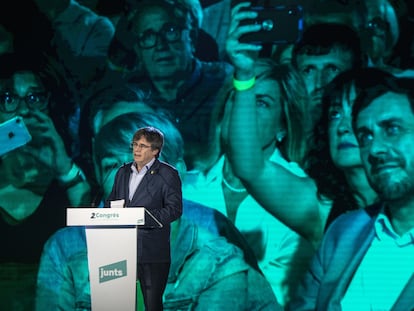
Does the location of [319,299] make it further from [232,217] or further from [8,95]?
[8,95]

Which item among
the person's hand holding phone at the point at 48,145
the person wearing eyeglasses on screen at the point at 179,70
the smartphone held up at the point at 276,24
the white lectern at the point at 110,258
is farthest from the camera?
the person's hand holding phone at the point at 48,145

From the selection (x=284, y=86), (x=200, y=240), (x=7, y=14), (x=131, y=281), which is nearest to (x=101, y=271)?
(x=131, y=281)

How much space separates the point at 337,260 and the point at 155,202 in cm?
221

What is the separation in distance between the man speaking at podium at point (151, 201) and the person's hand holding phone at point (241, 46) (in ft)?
6.47

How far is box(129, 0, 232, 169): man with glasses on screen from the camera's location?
4.87 meters

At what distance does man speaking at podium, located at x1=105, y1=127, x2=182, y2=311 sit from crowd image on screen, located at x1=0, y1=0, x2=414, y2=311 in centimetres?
189

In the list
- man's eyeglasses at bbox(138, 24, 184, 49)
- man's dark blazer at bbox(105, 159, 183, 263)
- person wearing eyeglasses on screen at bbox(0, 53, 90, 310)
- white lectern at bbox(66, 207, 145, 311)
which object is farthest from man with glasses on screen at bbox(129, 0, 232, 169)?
white lectern at bbox(66, 207, 145, 311)

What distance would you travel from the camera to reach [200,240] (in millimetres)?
4852

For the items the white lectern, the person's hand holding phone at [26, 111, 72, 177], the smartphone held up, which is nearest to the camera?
the white lectern

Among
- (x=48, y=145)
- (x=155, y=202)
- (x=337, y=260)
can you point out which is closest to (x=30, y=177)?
(x=48, y=145)

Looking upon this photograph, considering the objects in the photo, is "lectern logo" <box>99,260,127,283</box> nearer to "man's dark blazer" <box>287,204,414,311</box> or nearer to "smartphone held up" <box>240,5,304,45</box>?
"man's dark blazer" <box>287,204,414,311</box>

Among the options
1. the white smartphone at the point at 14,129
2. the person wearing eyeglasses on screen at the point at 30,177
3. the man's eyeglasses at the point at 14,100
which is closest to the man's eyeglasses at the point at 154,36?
the person wearing eyeglasses on screen at the point at 30,177

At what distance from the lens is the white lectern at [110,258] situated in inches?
109

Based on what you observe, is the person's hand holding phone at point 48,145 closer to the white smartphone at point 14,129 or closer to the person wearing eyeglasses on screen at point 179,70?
the white smartphone at point 14,129
